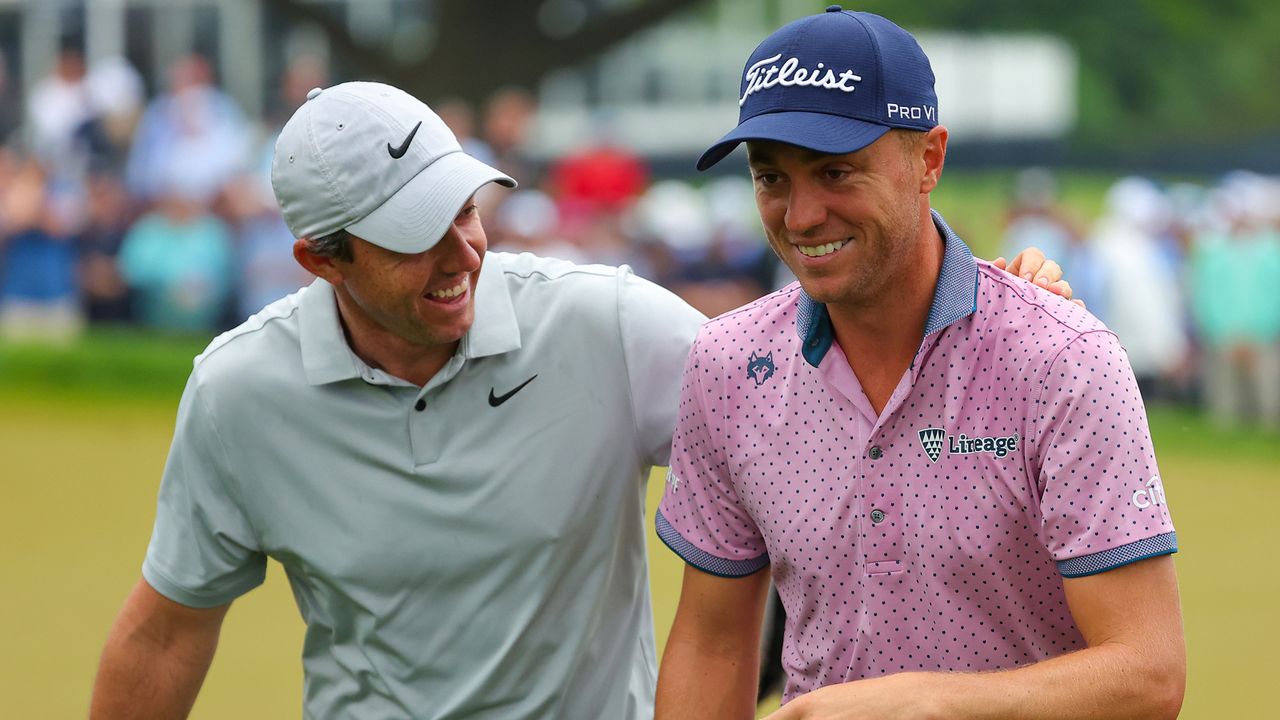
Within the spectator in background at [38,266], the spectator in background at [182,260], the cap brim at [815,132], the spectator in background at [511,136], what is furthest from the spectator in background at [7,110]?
the cap brim at [815,132]

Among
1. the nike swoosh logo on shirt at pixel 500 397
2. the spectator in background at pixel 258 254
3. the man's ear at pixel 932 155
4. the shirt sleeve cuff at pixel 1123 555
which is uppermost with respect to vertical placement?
the man's ear at pixel 932 155

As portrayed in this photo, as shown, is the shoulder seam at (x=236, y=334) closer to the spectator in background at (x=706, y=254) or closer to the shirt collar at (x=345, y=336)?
the shirt collar at (x=345, y=336)

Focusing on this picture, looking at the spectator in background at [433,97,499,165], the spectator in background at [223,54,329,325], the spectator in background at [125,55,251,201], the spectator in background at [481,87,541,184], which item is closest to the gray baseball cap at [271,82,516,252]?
the spectator in background at [433,97,499,165]

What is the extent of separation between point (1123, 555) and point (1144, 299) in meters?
13.1

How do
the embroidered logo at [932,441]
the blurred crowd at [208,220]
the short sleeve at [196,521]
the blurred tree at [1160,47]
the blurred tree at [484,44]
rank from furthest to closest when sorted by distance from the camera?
the blurred tree at [1160,47], the blurred tree at [484,44], the blurred crowd at [208,220], the short sleeve at [196,521], the embroidered logo at [932,441]

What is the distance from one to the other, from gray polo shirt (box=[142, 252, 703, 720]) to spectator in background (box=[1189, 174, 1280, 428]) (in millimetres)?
12556

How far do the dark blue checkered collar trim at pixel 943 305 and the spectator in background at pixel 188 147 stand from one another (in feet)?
48.1

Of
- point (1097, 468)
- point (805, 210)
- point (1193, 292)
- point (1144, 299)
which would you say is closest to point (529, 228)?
point (1144, 299)

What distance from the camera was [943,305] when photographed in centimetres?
309

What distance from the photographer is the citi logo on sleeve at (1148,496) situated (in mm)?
2848

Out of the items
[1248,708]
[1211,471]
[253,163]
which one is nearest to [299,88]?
[253,163]

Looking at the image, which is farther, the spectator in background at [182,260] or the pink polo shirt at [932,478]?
the spectator in background at [182,260]

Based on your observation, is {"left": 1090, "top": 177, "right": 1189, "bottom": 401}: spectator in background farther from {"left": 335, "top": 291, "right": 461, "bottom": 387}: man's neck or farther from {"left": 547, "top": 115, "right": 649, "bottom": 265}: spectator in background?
{"left": 335, "top": 291, "right": 461, "bottom": 387}: man's neck

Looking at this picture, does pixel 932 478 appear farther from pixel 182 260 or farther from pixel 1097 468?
pixel 182 260
